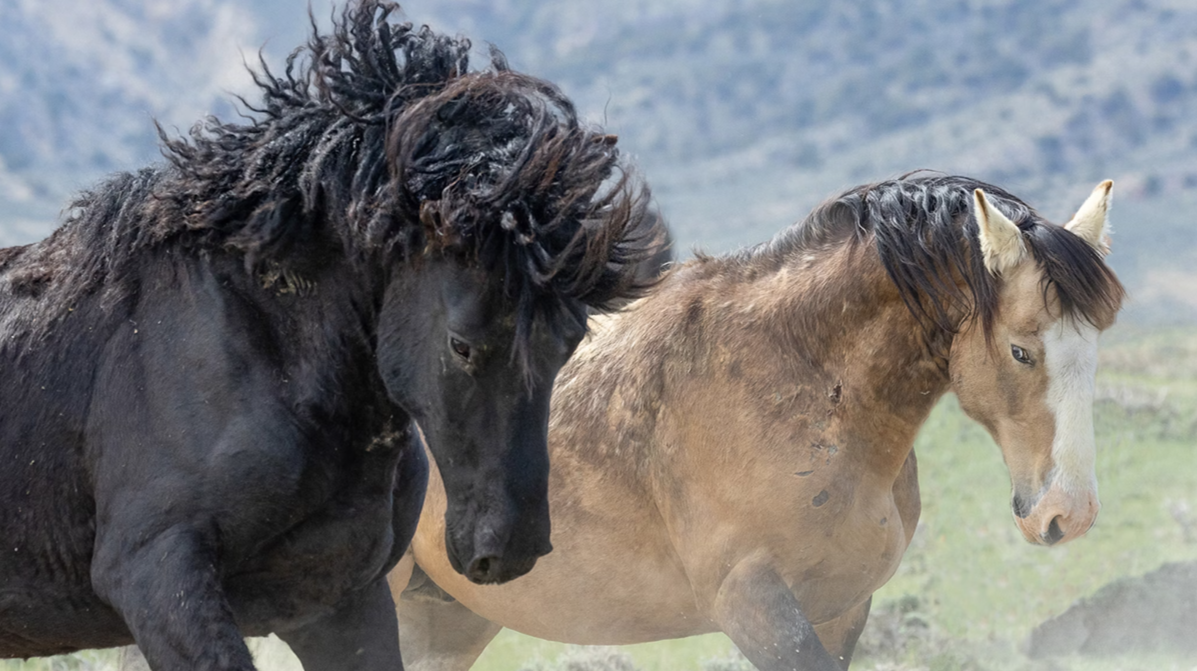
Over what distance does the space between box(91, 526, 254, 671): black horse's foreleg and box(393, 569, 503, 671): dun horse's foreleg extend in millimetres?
3305

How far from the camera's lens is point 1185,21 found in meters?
83.5

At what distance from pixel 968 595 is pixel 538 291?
279 inches

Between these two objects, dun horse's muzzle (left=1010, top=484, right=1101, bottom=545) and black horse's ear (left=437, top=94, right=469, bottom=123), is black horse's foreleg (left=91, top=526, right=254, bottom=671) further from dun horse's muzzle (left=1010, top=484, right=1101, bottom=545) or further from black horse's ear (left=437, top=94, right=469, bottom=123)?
dun horse's muzzle (left=1010, top=484, right=1101, bottom=545)

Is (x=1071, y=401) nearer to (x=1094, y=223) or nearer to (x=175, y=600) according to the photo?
(x=1094, y=223)

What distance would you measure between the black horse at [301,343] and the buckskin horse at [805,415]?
Answer: 1298 mm

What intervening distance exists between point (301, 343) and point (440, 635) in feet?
11.1

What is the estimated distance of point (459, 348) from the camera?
2955 mm

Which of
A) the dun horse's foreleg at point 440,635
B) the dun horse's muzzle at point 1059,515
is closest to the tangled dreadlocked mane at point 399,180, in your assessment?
the dun horse's muzzle at point 1059,515

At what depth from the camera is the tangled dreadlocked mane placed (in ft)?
9.71

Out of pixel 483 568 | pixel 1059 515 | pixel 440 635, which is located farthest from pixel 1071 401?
pixel 440 635

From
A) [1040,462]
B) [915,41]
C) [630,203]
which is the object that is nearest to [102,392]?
[630,203]

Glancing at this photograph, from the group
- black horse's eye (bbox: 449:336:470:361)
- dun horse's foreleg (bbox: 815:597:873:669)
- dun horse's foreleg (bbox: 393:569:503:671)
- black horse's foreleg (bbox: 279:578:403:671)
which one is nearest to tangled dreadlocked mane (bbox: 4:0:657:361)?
black horse's eye (bbox: 449:336:470:361)

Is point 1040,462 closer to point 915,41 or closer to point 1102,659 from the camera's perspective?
point 1102,659

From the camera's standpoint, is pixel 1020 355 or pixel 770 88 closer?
pixel 1020 355
